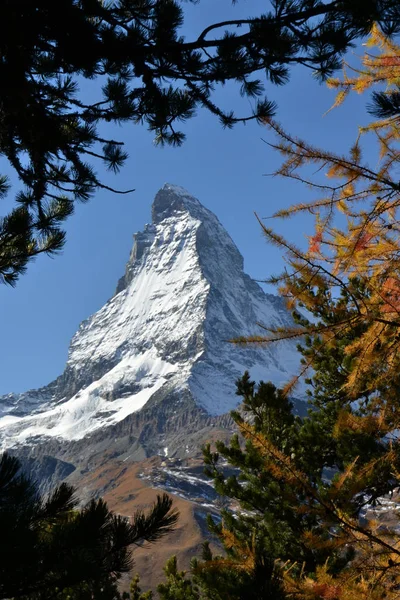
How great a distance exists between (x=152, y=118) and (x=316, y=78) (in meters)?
1.84

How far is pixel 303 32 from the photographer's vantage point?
4.68m

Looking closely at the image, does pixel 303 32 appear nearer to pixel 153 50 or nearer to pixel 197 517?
pixel 153 50

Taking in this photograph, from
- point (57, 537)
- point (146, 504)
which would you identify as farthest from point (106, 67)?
point (146, 504)

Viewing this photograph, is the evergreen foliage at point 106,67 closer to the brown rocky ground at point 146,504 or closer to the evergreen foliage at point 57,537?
the evergreen foliage at point 57,537


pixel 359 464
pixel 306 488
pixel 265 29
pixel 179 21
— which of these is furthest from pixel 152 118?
pixel 359 464

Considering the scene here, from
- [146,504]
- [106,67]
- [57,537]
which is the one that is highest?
[106,67]

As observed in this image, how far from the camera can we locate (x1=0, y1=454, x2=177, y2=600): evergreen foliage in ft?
8.67

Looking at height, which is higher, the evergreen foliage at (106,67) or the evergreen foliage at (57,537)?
the evergreen foliage at (106,67)

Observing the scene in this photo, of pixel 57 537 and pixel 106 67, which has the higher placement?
pixel 106 67

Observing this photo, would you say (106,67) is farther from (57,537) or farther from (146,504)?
(146,504)

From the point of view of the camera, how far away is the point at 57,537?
291cm

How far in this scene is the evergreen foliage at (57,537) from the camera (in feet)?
8.67

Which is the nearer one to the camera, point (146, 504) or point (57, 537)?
point (57, 537)

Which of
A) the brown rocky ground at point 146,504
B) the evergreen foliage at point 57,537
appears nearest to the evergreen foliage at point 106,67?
the evergreen foliage at point 57,537
